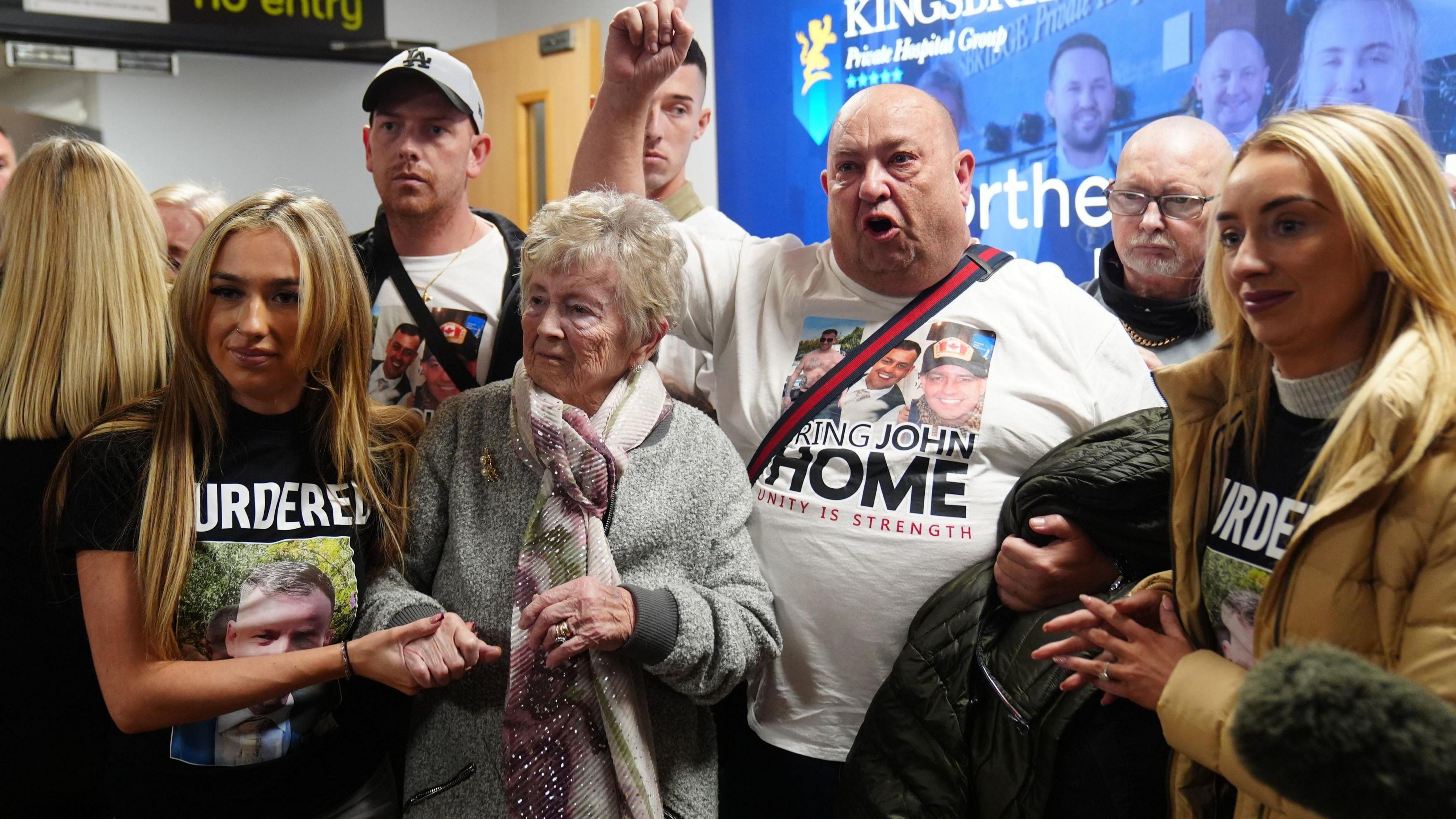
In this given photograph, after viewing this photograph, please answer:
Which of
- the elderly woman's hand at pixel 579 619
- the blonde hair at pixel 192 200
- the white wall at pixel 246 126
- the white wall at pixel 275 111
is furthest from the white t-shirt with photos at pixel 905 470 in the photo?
the white wall at pixel 246 126

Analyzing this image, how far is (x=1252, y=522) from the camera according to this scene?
1309mm

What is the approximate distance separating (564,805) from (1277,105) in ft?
7.47

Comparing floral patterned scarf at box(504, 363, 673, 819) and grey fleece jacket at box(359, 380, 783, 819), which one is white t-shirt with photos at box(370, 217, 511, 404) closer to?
grey fleece jacket at box(359, 380, 783, 819)

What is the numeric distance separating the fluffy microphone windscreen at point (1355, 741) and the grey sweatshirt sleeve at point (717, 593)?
2.97ft

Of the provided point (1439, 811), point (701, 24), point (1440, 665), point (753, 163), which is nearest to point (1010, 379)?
point (1440, 665)

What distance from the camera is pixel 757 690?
6.32 feet

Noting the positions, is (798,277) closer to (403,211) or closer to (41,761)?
(403,211)

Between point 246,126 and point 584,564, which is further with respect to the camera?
point 246,126

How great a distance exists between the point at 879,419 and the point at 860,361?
112mm

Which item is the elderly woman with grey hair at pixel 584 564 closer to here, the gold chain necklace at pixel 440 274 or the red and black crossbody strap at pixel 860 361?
the red and black crossbody strap at pixel 860 361

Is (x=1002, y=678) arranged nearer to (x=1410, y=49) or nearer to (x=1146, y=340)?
(x=1146, y=340)

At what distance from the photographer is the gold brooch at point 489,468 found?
1728 millimetres

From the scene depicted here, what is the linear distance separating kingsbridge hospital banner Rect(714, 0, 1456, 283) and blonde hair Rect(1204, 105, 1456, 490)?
1201mm

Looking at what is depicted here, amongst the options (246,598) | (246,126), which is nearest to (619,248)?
(246,598)
